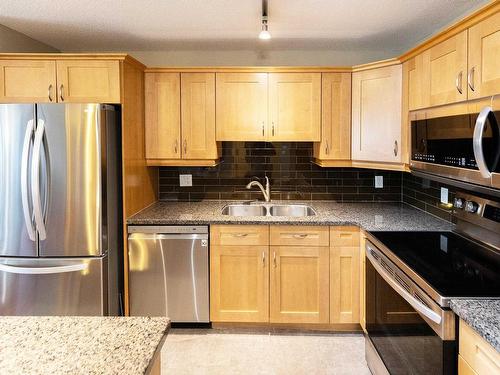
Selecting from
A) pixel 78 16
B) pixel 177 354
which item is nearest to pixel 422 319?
pixel 177 354

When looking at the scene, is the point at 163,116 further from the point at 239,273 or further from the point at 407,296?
the point at 407,296

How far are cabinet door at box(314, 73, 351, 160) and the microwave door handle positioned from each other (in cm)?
175

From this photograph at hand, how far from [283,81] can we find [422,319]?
7.33 feet

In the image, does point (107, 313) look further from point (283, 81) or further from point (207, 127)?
point (283, 81)

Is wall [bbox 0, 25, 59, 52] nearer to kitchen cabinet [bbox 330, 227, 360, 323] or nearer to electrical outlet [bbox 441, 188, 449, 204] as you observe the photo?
kitchen cabinet [bbox 330, 227, 360, 323]

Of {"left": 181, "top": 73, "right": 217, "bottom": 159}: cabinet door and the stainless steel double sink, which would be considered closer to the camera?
{"left": 181, "top": 73, "right": 217, "bottom": 159}: cabinet door

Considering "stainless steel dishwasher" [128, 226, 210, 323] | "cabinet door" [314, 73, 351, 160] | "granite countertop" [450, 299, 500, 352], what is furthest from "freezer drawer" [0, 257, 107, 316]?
"granite countertop" [450, 299, 500, 352]

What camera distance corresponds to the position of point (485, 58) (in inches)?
72.2

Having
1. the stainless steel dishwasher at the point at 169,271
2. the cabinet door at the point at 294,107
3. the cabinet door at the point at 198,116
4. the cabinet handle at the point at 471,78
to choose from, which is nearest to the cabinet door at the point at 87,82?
the cabinet door at the point at 198,116

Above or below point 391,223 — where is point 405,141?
above

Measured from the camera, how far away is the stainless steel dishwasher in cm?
305

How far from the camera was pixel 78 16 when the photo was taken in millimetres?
2818

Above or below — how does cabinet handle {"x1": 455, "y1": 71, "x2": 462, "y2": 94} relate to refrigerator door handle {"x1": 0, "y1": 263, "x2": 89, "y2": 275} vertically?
above

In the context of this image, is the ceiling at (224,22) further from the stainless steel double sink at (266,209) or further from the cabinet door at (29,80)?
the stainless steel double sink at (266,209)
